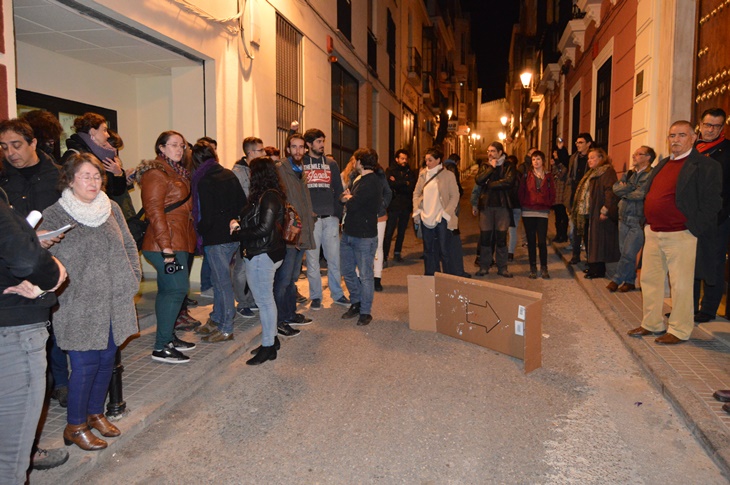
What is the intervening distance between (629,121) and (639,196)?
109 inches

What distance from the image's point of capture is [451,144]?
46438mm

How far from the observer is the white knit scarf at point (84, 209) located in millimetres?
3293

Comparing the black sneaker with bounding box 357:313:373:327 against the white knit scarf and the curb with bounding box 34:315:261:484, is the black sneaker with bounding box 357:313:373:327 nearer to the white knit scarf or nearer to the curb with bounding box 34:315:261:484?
the curb with bounding box 34:315:261:484

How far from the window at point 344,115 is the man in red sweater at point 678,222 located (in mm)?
9377

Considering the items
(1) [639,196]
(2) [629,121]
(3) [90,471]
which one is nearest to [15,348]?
(3) [90,471]

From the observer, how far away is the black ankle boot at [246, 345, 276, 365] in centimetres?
524

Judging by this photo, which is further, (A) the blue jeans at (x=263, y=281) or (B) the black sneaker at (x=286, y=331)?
(B) the black sneaker at (x=286, y=331)

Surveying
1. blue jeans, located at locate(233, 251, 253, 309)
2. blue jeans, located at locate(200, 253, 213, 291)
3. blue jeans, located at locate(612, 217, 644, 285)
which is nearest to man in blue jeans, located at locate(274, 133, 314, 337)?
blue jeans, located at locate(233, 251, 253, 309)

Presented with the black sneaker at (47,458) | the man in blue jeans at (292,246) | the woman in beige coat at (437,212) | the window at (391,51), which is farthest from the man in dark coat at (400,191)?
the window at (391,51)

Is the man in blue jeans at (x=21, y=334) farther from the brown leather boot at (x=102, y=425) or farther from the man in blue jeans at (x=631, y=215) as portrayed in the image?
the man in blue jeans at (x=631, y=215)

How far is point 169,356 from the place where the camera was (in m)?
5.04

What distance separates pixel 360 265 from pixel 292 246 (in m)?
1.14

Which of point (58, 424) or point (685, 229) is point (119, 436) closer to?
point (58, 424)

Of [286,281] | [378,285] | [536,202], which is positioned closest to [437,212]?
[378,285]
